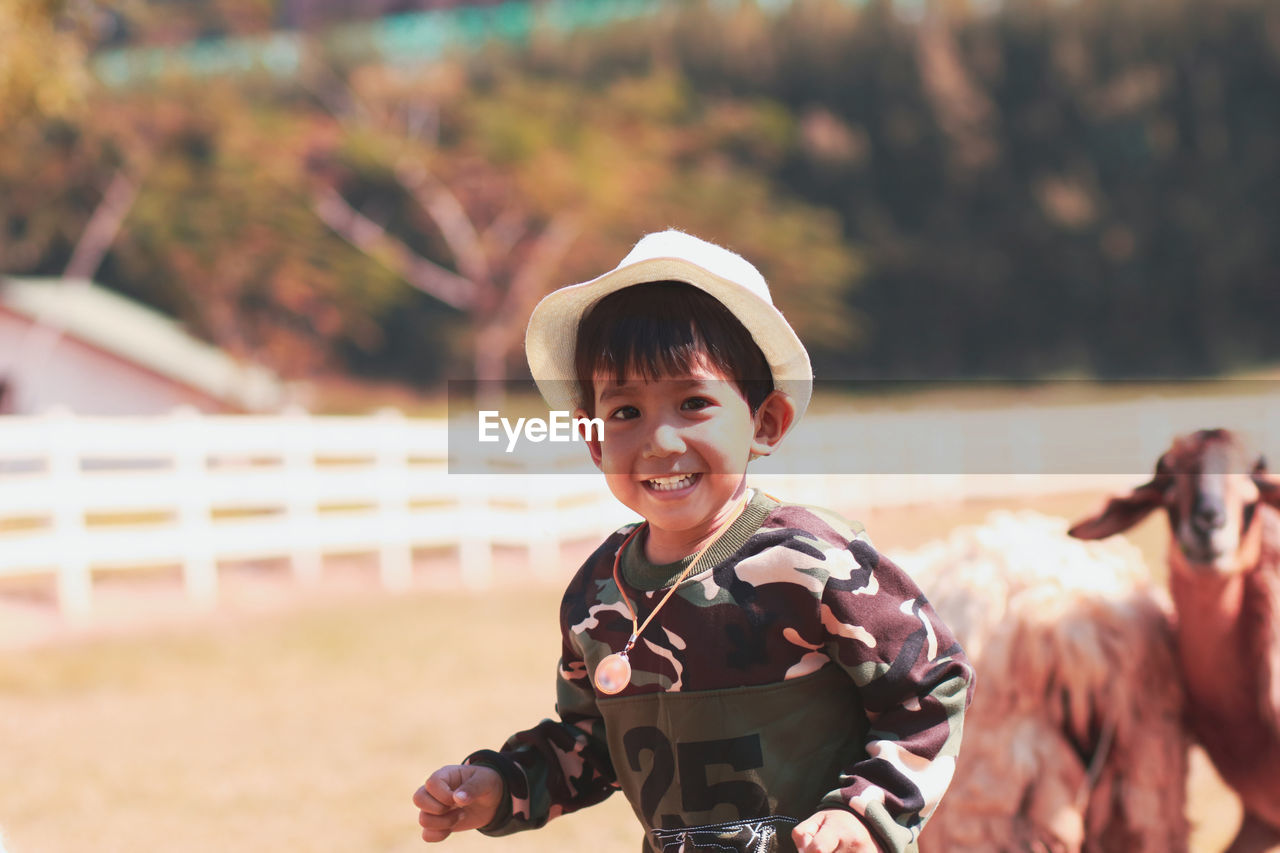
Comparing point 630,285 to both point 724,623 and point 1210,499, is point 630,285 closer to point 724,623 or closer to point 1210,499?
point 724,623

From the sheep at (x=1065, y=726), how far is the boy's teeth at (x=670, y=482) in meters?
1.47

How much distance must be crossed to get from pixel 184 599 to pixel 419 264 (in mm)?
36870

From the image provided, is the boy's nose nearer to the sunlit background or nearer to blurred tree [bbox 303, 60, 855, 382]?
the sunlit background

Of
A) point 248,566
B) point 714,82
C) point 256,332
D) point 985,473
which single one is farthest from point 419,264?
point 248,566

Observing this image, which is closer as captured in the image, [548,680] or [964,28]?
[548,680]

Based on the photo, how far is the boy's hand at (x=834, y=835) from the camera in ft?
5.69

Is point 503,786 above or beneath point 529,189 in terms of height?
beneath

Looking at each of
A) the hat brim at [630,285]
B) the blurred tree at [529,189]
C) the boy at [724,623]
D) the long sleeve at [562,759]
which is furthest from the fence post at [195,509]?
the blurred tree at [529,189]

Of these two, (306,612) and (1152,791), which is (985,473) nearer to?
(306,612)

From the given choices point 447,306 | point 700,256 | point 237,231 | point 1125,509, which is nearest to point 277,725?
point 1125,509

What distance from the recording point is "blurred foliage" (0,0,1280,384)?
38219 millimetres

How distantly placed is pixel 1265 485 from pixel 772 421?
190cm

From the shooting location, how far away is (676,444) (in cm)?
196

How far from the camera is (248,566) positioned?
452 inches
